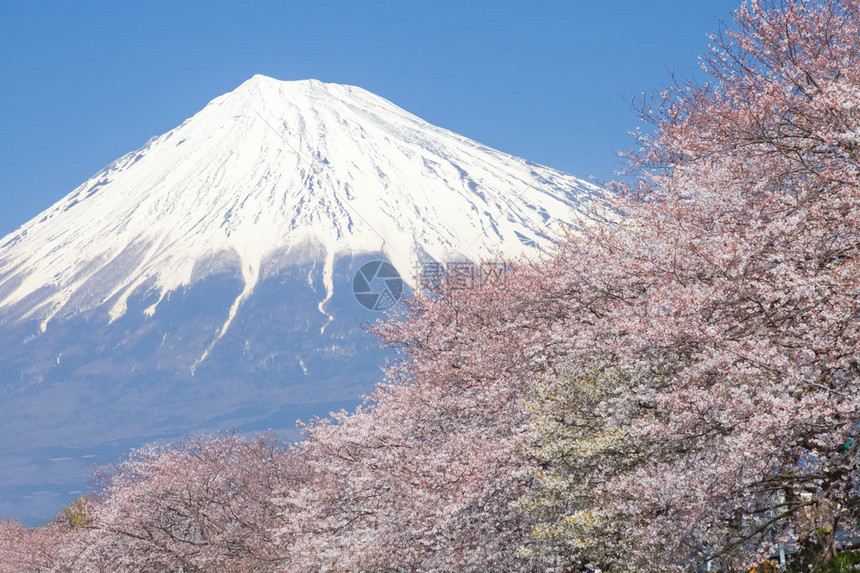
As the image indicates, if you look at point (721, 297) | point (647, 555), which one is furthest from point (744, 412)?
point (647, 555)

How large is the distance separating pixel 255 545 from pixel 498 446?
1630 cm

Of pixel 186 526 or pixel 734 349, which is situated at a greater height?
pixel 186 526

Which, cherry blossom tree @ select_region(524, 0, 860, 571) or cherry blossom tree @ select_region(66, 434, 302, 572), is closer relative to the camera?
cherry blossom tree @ select_region(524, 0, 860, 571)

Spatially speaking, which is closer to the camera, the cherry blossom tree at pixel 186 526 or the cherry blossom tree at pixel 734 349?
the cherry blossom tree at pixel 734 349

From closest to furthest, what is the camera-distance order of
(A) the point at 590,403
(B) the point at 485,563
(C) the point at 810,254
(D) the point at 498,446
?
(C) the point at 810,254, (A) the point at 590,403, (D) the point at 498,446, (B) the point at 485,563

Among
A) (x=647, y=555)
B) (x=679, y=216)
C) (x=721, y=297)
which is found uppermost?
(x=679, y=216)

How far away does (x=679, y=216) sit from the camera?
13062mm

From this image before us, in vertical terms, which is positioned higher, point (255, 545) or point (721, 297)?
point (255, 545)

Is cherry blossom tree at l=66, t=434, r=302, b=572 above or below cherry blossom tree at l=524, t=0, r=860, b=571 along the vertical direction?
above

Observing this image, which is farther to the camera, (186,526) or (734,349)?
(186,526)

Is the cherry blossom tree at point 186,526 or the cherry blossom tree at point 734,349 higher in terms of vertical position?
the cherry blossom tree at point 186,526

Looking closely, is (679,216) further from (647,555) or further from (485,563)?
(485,563)

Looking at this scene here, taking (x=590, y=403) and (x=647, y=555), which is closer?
(x=647, y=555)

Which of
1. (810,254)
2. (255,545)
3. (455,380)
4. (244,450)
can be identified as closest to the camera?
(810,254)
